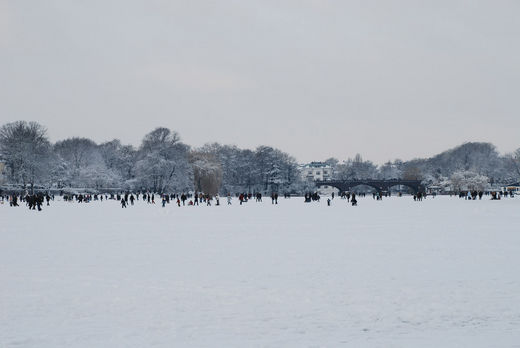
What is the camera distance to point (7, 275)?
9406 mm

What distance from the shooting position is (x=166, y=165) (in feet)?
257

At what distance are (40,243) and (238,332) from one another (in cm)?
→ 1066

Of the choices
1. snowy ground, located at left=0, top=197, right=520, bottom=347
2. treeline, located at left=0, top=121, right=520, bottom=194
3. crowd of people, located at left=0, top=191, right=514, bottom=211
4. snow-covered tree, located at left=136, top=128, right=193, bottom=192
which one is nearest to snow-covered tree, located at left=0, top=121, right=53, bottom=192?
treeline, located at left=0, top=121, right=520, bottom=194

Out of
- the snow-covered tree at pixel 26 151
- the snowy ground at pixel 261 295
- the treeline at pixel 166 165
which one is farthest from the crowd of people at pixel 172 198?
the snowy ground at pixel 261 295

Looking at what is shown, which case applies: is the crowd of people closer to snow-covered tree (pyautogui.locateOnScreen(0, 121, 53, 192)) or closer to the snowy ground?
snow-covered tree (pyautogui.locateOnScreen(0, 121, 53, 192))

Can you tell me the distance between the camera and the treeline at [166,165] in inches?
2997

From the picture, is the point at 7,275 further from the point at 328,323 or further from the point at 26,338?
the point at 328,323

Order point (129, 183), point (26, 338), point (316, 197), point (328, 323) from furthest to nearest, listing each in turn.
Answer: point (129, 183), point (316, 197), point (328, 323), point (26, 338)

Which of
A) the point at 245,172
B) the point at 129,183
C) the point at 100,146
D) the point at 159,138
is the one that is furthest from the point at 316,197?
the point at 100,146

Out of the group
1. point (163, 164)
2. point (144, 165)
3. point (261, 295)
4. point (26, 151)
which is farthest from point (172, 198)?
point (261, 295)

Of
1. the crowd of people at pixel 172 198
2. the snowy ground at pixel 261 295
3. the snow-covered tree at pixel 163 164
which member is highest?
the snow-covered tree at pixel 163 164

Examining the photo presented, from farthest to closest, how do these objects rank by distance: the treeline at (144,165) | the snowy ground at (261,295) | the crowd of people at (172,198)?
the treeline at (144,165)
the crowd of people at (172,198)
the snowy ground at (261,295)

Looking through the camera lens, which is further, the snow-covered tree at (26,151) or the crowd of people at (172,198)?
the snow-covered tree at (26,151)

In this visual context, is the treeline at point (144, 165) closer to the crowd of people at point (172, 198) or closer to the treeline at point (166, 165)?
the treeline at point (166, 165)
